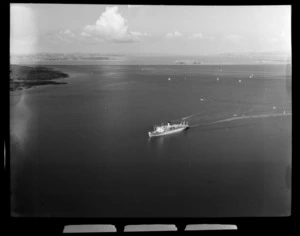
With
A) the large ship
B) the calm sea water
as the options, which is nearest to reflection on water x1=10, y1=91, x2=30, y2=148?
the calm sea water

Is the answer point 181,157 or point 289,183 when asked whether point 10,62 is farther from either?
point 289,183

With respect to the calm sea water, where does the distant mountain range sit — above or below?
above

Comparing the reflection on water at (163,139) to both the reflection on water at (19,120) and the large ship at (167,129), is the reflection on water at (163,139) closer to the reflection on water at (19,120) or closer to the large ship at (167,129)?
the large ship at (167,129)

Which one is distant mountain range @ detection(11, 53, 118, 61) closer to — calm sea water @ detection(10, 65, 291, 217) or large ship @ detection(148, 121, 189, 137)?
calm sea water @ detection(10, 65, 291, 217)

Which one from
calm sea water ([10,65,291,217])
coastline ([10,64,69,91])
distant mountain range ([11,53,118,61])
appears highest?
distant mountain range ([11,53,118,61])

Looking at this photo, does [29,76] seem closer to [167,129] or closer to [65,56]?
[65,56]

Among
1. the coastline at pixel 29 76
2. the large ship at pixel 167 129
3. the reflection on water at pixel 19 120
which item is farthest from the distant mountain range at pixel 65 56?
the large ship at pixel 167 129
